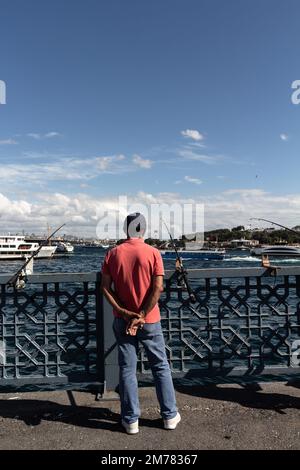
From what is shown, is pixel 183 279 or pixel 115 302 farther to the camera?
pixel 183 279

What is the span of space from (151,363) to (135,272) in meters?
0.86

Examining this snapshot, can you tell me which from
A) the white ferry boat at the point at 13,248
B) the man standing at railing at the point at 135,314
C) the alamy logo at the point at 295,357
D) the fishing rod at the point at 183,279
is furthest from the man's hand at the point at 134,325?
the white ferry boat at the point at 13,248

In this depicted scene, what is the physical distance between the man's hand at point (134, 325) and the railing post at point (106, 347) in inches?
35.3

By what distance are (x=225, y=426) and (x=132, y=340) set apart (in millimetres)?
1147

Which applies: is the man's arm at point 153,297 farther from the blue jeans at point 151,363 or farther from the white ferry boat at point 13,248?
the white ferry boat at point 13,248

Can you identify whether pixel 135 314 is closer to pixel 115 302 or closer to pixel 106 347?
pixel 115 302

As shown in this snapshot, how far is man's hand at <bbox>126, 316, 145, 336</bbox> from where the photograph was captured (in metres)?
3.80

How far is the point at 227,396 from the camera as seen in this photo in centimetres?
464

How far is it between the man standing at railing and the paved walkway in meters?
0.23

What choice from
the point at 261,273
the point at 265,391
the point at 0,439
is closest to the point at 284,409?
the point at 265,391

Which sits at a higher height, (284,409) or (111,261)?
(111,261)

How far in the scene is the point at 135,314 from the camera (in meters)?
3.81

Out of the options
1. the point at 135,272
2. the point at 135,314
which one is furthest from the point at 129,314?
the point at 135,272
